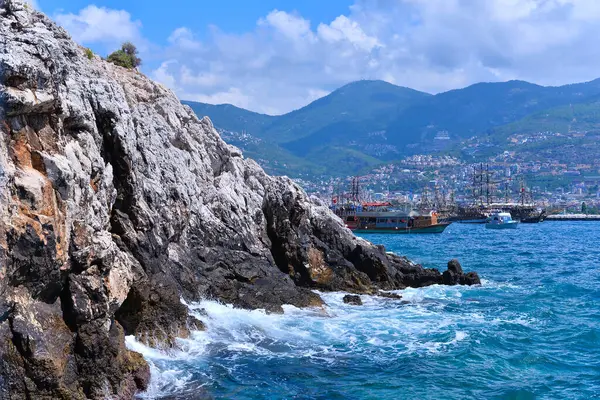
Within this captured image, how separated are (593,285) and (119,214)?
33951mm

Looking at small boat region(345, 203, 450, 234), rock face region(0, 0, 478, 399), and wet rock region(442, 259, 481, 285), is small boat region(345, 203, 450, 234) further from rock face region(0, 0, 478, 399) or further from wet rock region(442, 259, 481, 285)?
rock face region(0, 0, 478, 399)

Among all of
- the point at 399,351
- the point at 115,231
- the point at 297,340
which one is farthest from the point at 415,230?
the point at 115,231

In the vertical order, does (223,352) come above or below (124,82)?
below

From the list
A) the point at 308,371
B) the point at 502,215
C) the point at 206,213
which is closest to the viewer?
the point at 308,371

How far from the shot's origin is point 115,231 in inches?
1008

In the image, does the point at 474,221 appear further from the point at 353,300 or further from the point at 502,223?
the point at 353,300

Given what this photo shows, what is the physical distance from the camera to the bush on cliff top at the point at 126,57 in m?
47.8

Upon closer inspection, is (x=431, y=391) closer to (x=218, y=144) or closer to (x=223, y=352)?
(x=223, y=352)

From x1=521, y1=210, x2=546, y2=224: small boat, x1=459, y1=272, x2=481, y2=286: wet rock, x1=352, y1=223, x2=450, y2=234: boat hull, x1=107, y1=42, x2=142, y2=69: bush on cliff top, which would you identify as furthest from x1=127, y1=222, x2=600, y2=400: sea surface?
x1=521, y1=210, x2=546, y2=224: small boat

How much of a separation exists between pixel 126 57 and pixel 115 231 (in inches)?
1049

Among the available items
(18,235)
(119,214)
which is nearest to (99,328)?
(18,235)

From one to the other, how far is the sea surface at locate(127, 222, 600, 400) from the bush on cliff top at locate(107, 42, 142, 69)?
81.3ft

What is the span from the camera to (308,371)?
22312 millimetres

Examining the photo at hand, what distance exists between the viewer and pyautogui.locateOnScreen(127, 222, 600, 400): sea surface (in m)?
20.8
